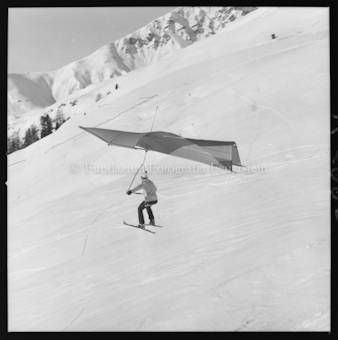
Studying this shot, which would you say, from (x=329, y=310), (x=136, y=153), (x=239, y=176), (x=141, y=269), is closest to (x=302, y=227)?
(x=329, y=310)

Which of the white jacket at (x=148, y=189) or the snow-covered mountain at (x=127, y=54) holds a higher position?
the snow-covered mountain at (x=127, y=54)

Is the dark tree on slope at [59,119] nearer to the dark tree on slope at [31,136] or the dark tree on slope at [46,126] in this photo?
the dark tree on slope at [46,126]

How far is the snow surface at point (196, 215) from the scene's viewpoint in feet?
20.6

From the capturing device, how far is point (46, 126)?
14.6 meters

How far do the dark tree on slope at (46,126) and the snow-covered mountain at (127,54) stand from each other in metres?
1.12

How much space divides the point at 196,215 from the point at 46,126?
886cm

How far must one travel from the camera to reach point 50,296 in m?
6.69

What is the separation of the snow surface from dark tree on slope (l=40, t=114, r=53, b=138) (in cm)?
178

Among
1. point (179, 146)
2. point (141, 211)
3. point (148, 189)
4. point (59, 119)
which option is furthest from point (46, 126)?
point (148, 189)

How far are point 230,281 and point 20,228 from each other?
4.59 metres

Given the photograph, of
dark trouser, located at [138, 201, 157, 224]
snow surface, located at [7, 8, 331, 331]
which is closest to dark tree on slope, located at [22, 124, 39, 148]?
snow surface, located at [7, 8, 331, 331]

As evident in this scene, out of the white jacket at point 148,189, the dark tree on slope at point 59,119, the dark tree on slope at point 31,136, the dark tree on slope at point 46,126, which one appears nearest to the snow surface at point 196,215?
the dark tree on slope at point 31,136

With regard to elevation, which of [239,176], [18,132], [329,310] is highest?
[18,132]
